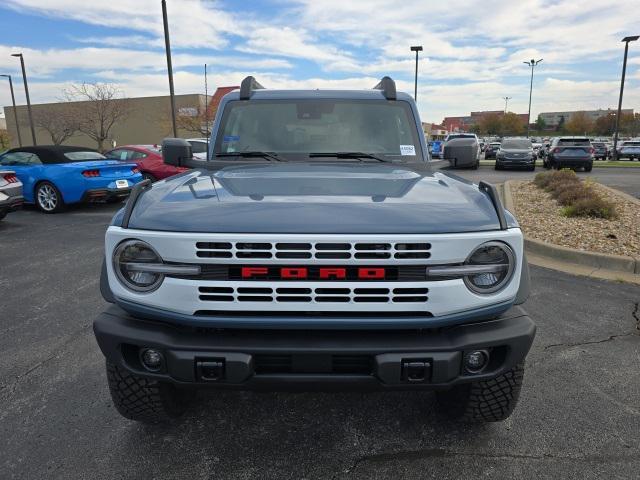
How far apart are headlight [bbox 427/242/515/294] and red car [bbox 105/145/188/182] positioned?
1100cm

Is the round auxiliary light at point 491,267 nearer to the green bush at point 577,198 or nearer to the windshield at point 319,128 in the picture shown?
the windshield at point 319,128

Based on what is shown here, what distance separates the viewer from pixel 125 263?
2.16 m

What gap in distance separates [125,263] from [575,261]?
575 cm

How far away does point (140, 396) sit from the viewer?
2521 mm

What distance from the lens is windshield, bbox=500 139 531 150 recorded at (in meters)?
23.3

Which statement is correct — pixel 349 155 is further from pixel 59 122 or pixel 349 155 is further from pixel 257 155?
pixel 59 122

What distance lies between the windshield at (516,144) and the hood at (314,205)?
2245cm

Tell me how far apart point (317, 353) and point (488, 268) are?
82 cm

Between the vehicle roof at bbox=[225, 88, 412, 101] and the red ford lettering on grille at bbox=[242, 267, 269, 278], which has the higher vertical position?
the vehicle roof at bbox=[225, 88, 412, 101]

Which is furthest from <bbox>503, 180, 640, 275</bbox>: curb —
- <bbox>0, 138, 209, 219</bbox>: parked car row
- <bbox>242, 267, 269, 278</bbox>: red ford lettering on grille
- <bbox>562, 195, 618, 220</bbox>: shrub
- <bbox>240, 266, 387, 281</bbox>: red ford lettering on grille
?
<bbox>0, 138, 209, 219</bbox>: parked car row

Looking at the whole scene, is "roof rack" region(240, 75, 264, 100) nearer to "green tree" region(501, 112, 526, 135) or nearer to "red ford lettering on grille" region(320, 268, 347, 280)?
"red ford lettering on grille" region(320, 268, 347, 280)

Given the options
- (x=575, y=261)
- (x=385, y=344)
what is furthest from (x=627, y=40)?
(x=385, y=344)

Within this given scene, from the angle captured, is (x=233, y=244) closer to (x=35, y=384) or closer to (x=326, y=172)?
(x=326, y=172)

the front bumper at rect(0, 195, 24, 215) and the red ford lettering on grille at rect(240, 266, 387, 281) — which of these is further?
the front bumper at rect(0, 195, 24, 215)
